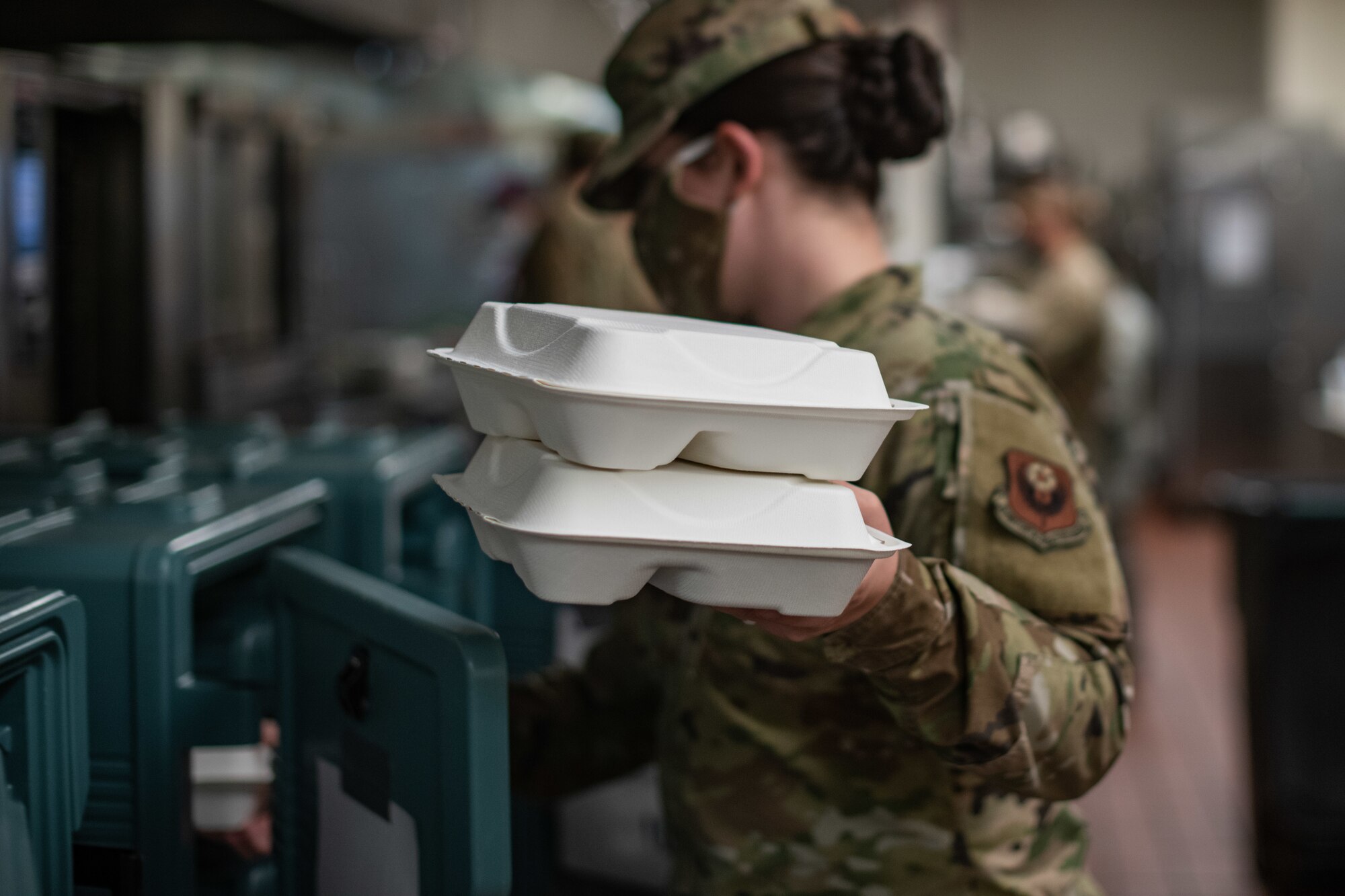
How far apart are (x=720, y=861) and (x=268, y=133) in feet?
8.66

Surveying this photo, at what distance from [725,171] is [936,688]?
54 cm

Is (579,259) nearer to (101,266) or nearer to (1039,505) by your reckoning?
(101,266)

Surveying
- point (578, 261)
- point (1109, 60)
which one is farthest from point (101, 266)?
point (1109, 60)

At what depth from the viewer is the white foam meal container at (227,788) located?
1252 millimetres

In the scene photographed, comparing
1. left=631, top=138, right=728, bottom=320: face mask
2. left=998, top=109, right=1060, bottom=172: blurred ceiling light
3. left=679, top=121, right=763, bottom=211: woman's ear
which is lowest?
left=631, top=138, right=728, bottom=320: face mask

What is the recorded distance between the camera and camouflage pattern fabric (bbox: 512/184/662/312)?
272cm

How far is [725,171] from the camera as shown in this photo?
120 cm

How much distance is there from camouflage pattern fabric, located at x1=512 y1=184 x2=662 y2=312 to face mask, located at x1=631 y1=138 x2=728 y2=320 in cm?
140

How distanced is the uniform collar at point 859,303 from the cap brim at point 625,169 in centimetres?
23

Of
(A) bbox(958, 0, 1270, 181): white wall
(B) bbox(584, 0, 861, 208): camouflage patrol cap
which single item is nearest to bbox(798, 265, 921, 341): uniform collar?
(B) bbox(584, 0, 861, 208): camouflage patrol cap

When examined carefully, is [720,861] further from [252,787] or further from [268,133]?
[268,133]

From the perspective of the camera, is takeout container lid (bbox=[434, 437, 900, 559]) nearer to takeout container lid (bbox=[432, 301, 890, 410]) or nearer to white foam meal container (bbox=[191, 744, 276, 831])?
takeout container lid (bbox=[432, 301, 890, 410])

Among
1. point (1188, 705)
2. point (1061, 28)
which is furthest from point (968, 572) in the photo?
point (1061, 28)

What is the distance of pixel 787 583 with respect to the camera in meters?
0.76
